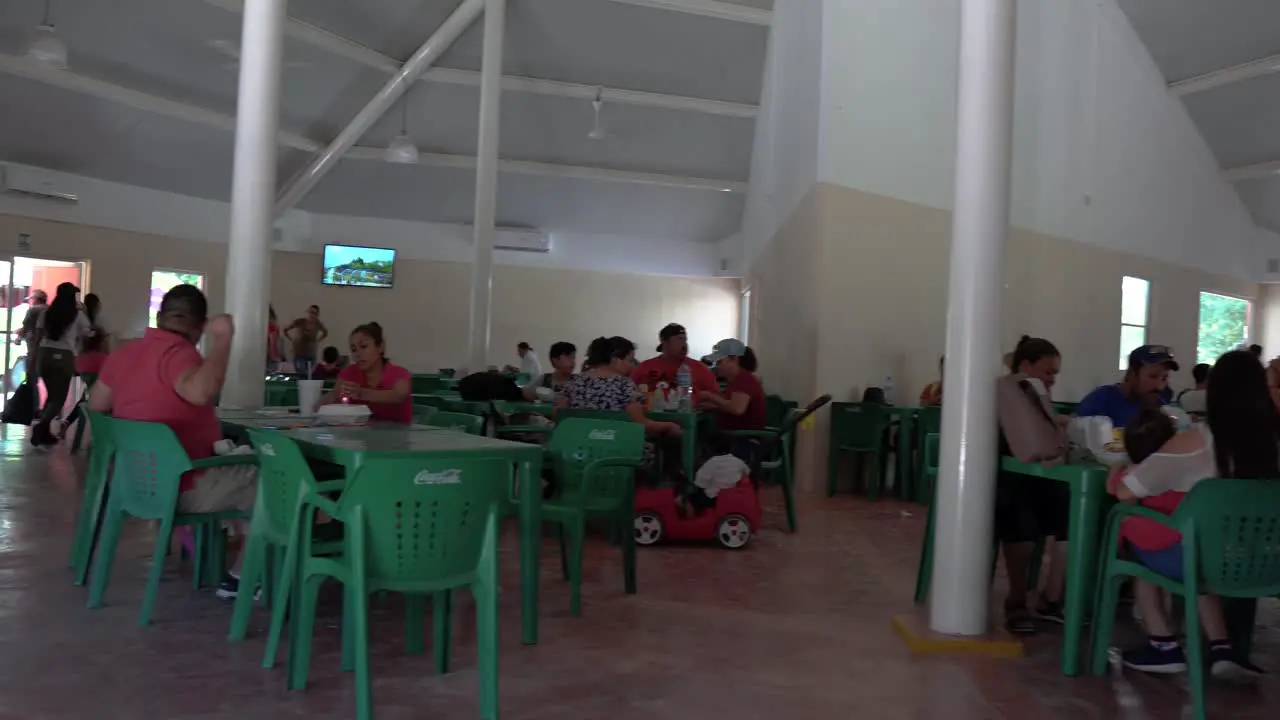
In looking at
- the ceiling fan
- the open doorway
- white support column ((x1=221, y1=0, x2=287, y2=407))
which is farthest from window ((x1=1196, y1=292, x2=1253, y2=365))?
the open doorway

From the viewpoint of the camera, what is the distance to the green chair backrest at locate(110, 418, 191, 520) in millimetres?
3143

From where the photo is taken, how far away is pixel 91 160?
35.4ft

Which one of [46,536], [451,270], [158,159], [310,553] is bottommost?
[46,536]

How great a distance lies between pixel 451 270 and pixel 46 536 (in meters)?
9.61

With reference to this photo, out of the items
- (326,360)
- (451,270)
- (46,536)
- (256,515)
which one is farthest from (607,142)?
(256,515)

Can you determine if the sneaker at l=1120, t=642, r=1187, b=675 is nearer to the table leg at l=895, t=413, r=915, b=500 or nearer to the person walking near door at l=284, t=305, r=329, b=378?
the table leg at l=895, t=413, r=915, b=500

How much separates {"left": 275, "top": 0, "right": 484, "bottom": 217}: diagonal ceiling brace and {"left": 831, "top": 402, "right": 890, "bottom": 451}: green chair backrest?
587 centimetres

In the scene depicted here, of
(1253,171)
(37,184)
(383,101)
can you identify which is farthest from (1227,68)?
(37,184)

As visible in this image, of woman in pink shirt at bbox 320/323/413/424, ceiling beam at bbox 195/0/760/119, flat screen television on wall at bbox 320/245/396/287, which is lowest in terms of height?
woman in pink shirt at bbox 320/323/413/424

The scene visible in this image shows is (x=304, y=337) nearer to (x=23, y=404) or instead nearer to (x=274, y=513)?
(x=23, y=404)

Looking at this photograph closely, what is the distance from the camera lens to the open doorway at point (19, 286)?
10.4m

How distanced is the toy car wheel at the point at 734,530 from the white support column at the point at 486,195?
4710mm

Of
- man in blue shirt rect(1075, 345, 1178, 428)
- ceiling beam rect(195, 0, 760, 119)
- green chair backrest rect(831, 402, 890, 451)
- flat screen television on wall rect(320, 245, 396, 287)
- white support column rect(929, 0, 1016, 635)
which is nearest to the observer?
white support column rect(929, 0, 1016, 635)

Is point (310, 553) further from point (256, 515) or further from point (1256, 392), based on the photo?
point (1256, 392)
